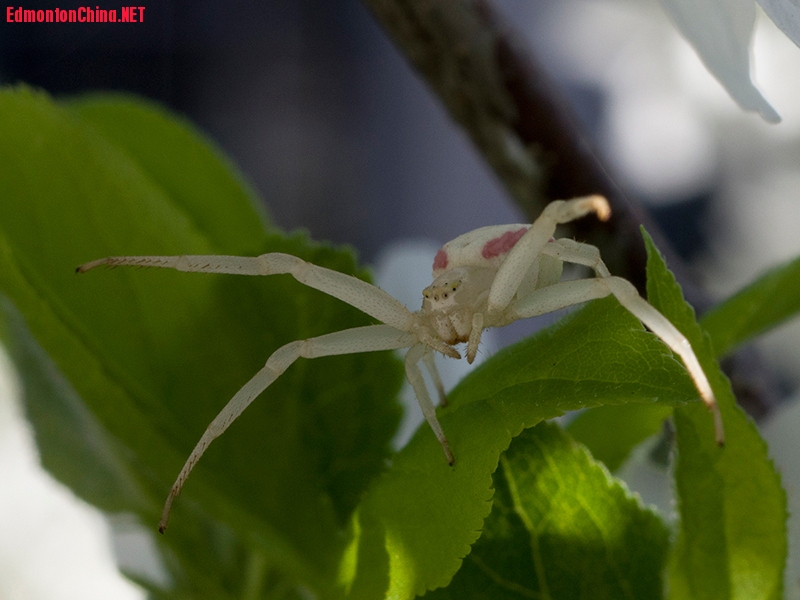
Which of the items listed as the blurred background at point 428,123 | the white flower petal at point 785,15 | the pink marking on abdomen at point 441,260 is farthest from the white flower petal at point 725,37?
the blurred background at point 428,123

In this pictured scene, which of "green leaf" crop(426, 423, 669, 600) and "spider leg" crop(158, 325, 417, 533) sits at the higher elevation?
"spider leg" crop(158, 325, 417, 533)

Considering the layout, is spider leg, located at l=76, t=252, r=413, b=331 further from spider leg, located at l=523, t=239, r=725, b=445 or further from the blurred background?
the blurred background

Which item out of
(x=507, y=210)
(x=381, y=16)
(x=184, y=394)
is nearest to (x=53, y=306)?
(x=184, y=394)

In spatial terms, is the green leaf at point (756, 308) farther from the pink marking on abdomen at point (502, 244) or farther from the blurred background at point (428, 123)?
the blurred background at point (428, 123)

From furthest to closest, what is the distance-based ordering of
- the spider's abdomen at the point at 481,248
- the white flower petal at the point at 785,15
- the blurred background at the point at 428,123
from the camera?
1. the blurred background at the point at 428,123
2. the spider's abdomen at the point at 481,248
3. the white flower petal at the point at 785,15

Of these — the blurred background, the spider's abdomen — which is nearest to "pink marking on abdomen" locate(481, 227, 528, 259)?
the spider's abdomen

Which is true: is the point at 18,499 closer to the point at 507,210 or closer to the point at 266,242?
the point at 266,242
